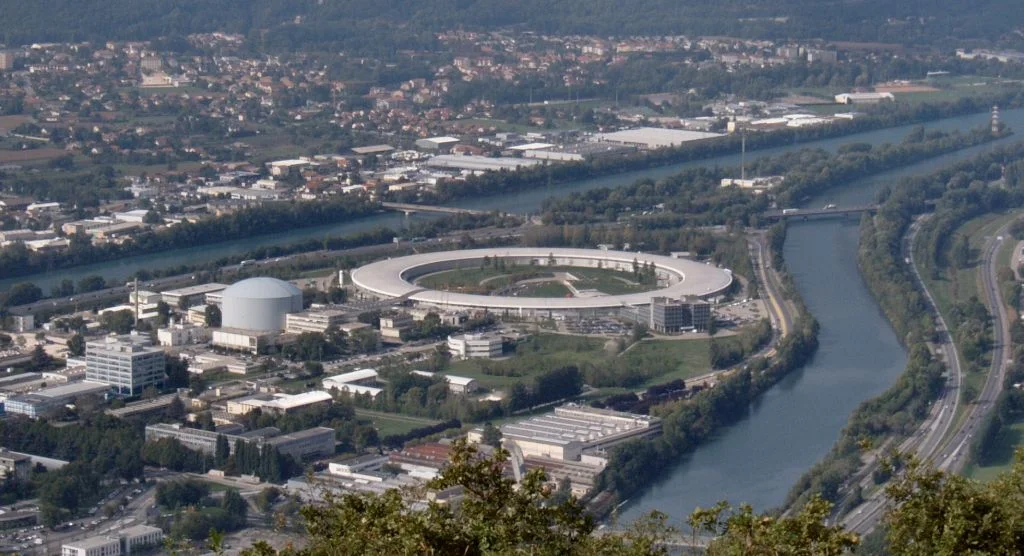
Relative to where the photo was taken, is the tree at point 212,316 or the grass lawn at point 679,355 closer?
the grass lawn at point 679,355

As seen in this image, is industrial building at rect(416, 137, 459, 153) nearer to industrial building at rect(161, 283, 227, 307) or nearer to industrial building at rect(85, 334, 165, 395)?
industrial building at rect(161, 283, 227, 307)

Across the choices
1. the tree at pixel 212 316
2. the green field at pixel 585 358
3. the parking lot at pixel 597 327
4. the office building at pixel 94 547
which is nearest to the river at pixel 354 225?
the tree at pixel 212 316

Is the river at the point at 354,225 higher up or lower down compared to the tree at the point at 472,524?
lower down

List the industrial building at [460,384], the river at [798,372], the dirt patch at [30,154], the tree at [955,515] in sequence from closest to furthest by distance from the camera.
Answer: the tree at [955,515] < the river at [798,372] < the industrial building at [460,384] < the dirt patch at [30,154]

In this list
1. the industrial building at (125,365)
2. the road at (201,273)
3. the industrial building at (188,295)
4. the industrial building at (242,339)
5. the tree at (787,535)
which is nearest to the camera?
the tree at (787,535)

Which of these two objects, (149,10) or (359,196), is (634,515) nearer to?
(359,196)

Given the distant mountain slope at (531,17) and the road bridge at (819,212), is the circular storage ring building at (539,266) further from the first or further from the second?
the distant mountain slope at (531,17)

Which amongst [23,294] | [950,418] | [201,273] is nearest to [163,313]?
[23,294]

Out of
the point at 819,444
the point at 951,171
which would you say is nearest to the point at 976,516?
the point at 819,444
